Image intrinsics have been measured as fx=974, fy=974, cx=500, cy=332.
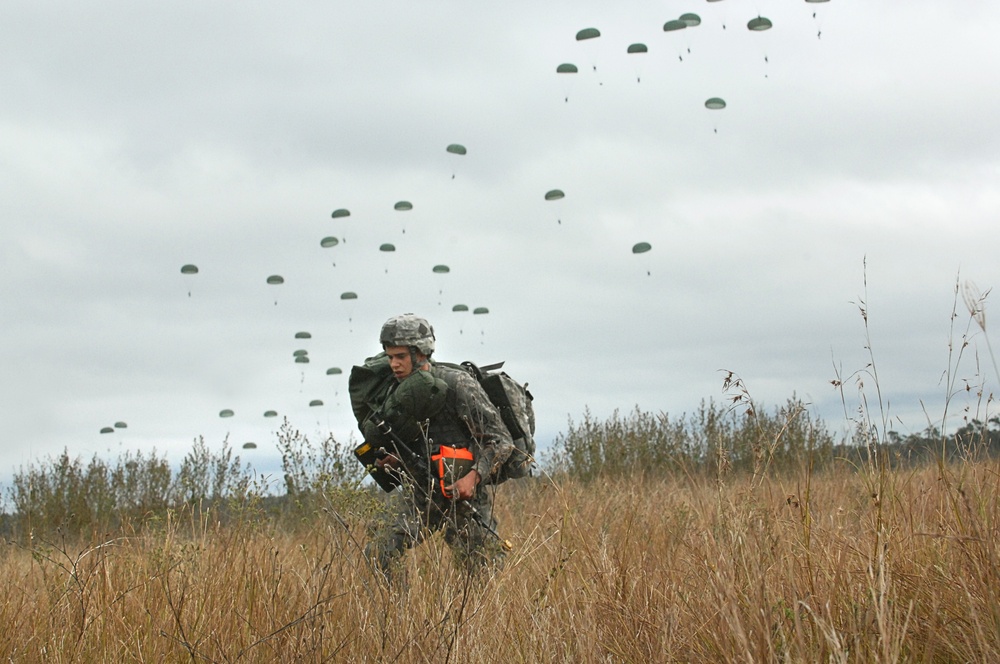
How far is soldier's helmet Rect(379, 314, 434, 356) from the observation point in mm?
5859

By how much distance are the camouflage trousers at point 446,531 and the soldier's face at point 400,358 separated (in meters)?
0.73

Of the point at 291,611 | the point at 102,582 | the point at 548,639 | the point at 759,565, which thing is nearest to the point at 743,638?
the point at 759,565

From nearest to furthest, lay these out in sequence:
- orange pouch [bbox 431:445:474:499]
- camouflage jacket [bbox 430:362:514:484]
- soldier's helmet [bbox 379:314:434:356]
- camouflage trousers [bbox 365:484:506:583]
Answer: camouflage trousers [bbox 365:484:506:583]
orange pouch [bbox 431:445:474:499]
camouflage jacket [bbox 430:362:514:484]
soldier's helmet [bbox 379:314:434:356]

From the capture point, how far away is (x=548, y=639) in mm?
3438

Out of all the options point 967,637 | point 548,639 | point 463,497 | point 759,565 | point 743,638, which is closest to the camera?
point 743,638

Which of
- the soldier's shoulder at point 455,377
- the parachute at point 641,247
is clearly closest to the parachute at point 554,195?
A: the parachute at point 641,247

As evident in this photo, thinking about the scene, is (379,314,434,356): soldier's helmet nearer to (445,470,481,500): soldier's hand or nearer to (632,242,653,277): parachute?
(445,470,481,500): soldier's hand

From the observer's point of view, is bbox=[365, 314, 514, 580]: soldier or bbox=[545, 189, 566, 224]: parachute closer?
bbox=[365, 314, 514, 580]: soldier

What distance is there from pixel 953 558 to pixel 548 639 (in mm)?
1415

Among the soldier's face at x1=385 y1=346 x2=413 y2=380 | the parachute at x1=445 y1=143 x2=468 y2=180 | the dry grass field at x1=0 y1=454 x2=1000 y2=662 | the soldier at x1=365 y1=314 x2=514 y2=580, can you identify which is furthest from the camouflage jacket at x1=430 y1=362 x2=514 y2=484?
the parachute at x1=445 y1=143 x2=468 y2=180

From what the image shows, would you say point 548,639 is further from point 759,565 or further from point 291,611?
point 291,611

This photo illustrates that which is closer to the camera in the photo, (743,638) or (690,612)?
(743,638)

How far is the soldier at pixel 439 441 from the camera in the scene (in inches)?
218

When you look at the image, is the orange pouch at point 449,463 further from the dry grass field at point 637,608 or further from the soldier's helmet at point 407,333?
the dry grass field at point 637,608
